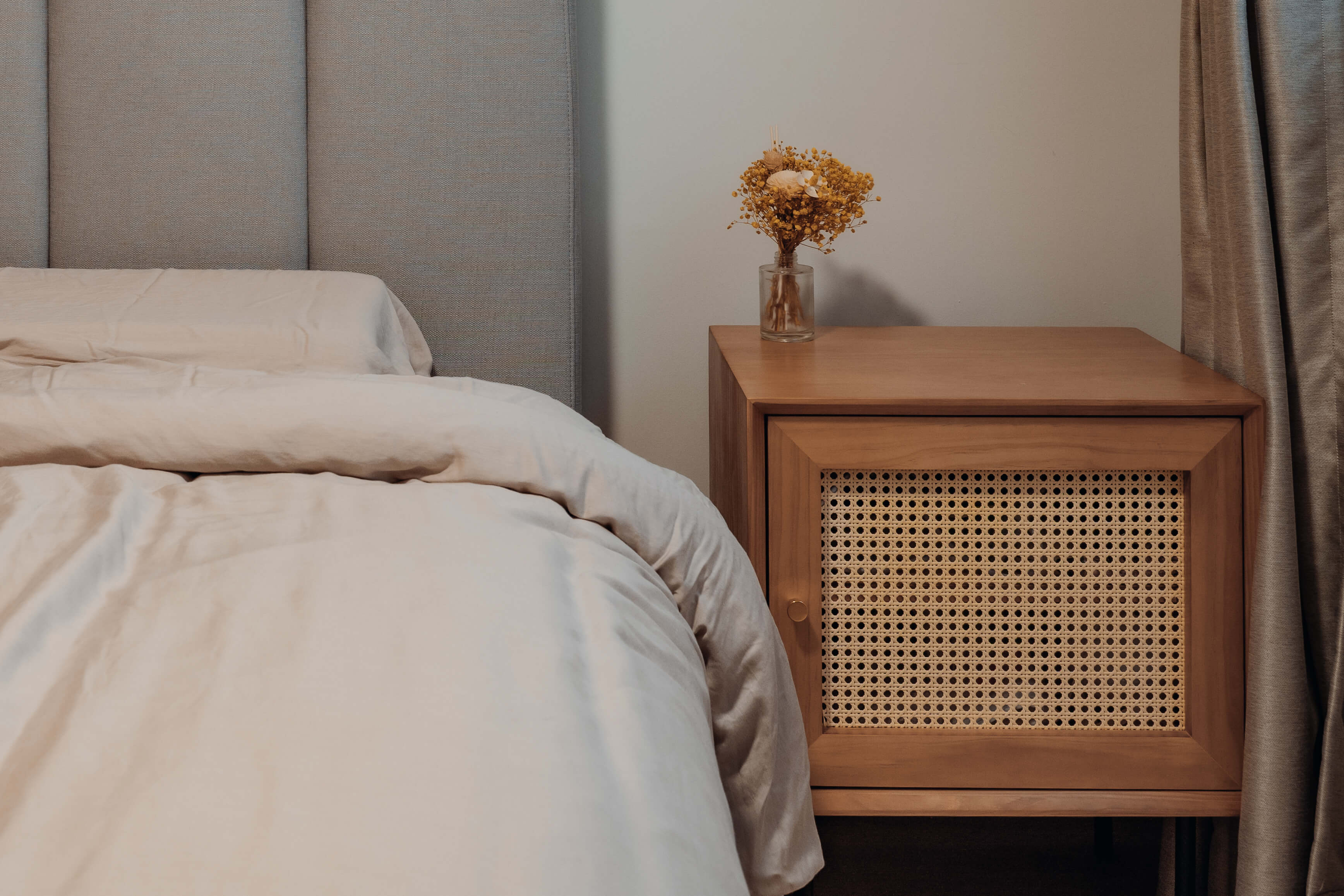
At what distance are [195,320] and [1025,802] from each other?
3.58 ft

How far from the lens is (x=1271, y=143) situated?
1.02 meters

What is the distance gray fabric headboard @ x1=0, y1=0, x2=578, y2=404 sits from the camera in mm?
1429


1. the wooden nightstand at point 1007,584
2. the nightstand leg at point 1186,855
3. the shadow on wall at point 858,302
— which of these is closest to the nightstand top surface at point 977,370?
the wooden nightstand at point 1007,584

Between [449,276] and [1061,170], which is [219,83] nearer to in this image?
[449,276]

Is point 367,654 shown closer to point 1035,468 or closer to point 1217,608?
point 1035,468

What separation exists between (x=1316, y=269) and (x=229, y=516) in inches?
39.9

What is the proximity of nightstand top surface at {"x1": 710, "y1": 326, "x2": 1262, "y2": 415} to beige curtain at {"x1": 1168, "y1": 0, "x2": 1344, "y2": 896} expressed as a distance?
0.07 m

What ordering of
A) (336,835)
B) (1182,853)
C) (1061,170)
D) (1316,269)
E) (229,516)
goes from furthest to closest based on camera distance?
(1061,170), (1182,853), (1316,269), (229,516), (336,835)

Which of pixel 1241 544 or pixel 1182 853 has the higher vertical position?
pixel 1241 544

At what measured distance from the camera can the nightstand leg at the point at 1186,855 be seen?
3.66 ft

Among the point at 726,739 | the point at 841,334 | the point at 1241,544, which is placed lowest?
the point at 726,739

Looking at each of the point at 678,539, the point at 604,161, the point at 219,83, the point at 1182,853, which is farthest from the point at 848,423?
the point at 219,83

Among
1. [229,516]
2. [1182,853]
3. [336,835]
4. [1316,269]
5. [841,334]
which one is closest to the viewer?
[336,835]

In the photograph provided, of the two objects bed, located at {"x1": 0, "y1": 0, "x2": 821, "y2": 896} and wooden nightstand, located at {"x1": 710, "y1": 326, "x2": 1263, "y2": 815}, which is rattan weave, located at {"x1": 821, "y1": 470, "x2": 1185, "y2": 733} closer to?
wooden nightstand, located at {"x1": 710, "y1": 326, "x2": 1263, "y2": 815}
